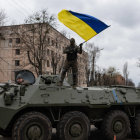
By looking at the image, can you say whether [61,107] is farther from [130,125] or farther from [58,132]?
[130,125]

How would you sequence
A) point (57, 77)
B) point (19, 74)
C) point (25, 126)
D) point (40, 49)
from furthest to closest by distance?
point (40, 49) → point (57, 77) → point (19, 74) → point (25, 126)

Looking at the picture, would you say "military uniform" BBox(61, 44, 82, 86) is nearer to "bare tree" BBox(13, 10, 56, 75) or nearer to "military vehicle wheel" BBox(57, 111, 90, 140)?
"military vehicle wheel" BBox(57, 111, 90, 140)

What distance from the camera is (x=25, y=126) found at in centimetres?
635

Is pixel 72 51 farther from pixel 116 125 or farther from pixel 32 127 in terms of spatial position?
pixel 32 127

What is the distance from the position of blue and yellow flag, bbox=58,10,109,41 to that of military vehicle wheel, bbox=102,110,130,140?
9.94 ft

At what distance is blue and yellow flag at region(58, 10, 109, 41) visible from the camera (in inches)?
352

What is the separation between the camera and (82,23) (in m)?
9.13

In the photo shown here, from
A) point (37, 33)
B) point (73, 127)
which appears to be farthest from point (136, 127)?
point (37, 33)

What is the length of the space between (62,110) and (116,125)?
6.24 feet

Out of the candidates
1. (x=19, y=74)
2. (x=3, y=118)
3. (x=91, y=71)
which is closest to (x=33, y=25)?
(x=91, y=71)

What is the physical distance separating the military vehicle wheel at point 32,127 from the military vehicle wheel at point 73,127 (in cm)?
44

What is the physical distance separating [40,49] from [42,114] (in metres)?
19.6

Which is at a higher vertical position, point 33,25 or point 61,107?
point 33,25

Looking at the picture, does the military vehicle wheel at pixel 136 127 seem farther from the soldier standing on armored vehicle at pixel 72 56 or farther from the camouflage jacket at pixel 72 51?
the camouflage jacket at pixel 72 51
